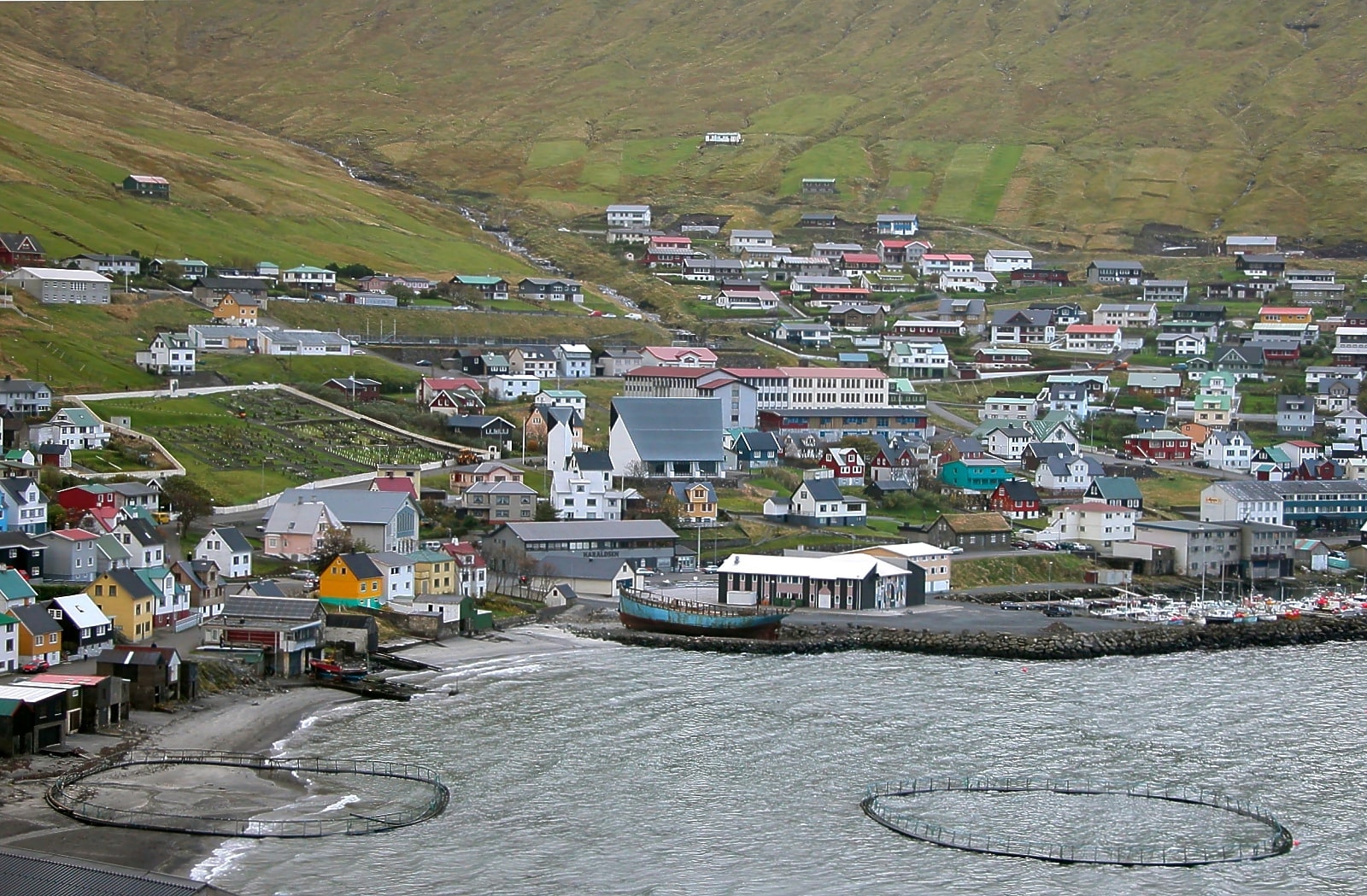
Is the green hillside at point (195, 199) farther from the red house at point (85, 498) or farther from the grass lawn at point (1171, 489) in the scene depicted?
the grass lawn at point (1171, 489)

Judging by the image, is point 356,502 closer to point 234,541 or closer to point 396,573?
point 234,541

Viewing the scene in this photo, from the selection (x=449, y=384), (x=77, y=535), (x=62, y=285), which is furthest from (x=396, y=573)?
(x=62, y=285)

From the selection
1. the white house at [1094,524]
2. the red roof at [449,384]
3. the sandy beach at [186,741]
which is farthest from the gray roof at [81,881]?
the red roof at [449,384]

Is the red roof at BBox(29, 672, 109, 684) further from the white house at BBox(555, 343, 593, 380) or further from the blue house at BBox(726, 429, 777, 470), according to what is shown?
the white house at BBox(555, 343, 593, 380)

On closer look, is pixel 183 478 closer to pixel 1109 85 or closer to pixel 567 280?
pixel 567 280

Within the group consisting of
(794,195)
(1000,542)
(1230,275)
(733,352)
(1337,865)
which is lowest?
(1337,865)

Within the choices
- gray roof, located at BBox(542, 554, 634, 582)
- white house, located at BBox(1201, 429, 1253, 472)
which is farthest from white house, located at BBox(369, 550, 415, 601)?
white house, located at BBox(1201, 429, 1253, 472)

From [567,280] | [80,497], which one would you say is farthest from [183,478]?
[567,280]
